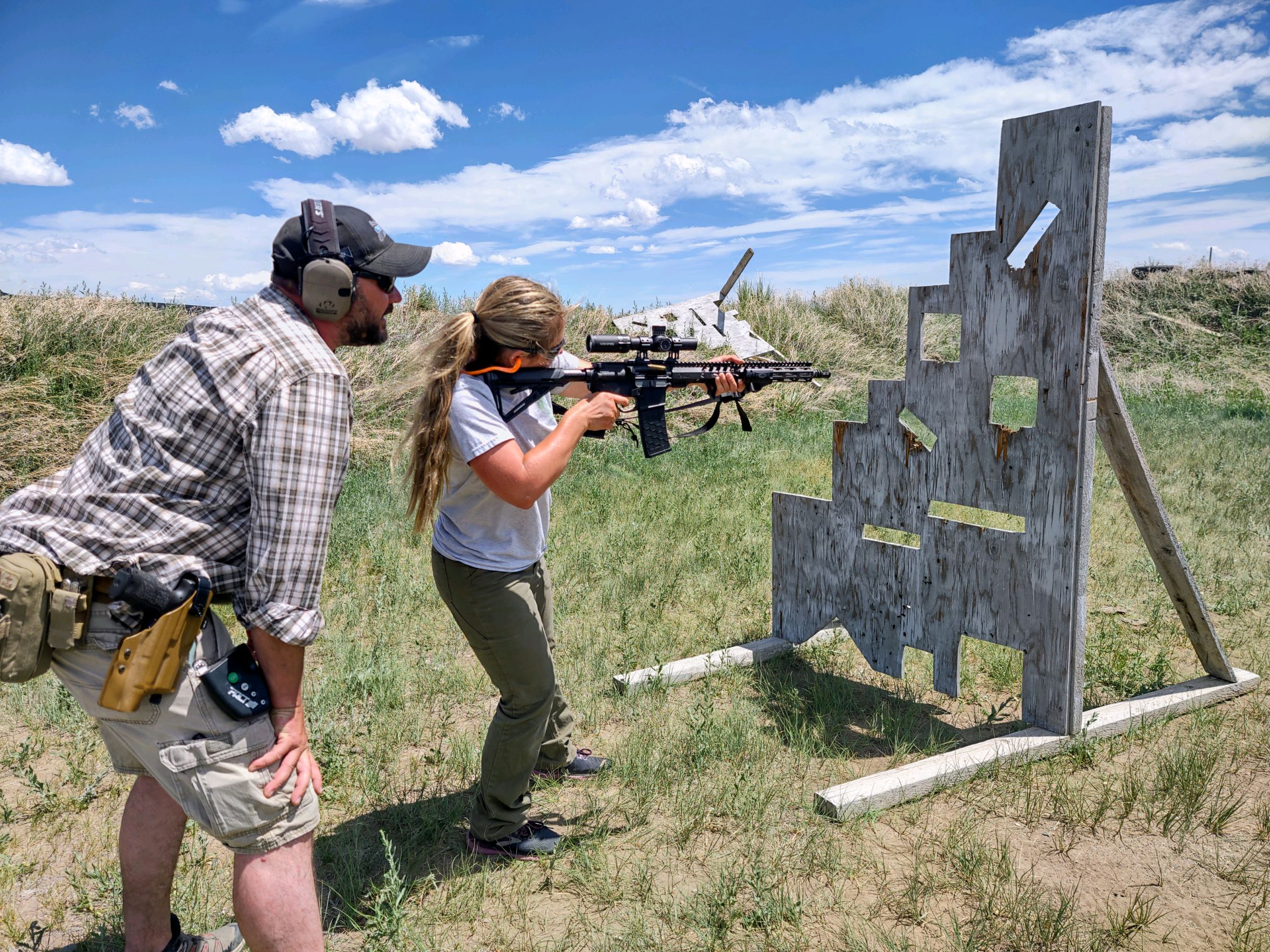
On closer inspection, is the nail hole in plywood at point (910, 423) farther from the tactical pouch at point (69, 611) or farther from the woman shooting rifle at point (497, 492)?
the tactical pouch at point (69, 611)

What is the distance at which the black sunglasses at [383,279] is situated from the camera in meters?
2.37

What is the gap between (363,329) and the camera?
2412 mm

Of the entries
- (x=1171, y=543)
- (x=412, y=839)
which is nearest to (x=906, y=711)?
(x=1171, y=543)

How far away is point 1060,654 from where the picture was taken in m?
4.02

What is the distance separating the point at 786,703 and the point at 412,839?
2156 millimetres

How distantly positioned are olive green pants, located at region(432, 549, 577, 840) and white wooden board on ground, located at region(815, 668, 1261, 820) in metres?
1.33

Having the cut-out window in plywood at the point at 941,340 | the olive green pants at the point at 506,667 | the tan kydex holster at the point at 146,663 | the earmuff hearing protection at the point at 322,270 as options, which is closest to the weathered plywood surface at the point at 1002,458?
the olive green pants at the point at 506,667

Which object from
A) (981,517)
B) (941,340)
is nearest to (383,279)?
(981,517)

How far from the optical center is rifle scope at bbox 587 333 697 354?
3867mm

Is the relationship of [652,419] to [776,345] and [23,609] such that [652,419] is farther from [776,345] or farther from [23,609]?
[776,345]

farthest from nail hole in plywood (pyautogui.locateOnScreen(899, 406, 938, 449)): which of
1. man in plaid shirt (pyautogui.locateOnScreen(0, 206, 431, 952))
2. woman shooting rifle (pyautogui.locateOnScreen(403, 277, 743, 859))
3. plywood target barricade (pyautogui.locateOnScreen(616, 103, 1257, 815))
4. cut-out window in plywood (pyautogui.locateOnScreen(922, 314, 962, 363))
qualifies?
cut-out window in plywood (pyautogui.locateOnScreen(922, 314, 962, 363))

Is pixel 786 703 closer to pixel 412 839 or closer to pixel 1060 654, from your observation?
pixel 1060 654

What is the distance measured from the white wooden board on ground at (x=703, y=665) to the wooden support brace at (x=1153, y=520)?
2.01 m

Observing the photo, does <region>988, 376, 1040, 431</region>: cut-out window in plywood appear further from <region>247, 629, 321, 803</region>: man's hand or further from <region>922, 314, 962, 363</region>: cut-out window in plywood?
<region>247, 629, 321, 803</region>: man's hand
